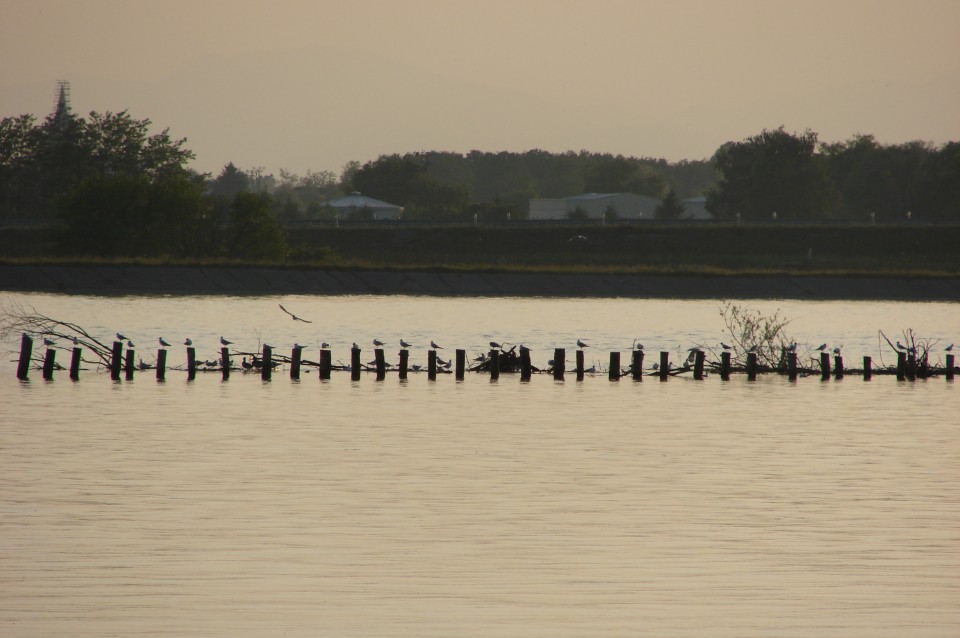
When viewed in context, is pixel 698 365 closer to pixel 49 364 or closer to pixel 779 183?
pixel 49 364

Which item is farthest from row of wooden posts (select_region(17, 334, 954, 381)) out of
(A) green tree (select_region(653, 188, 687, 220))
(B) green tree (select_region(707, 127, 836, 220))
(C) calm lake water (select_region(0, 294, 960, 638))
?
(B) green tree (select_region(707, 127, 836, 220))

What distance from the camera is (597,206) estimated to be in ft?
566

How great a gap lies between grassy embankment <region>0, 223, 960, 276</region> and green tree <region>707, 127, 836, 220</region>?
35228mm

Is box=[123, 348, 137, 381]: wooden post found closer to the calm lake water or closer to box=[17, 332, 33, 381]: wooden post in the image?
the calm lake water

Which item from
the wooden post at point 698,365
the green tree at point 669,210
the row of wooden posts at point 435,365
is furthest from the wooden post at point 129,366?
the green tree at point 669,210

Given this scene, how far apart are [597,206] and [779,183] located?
92.6 ft

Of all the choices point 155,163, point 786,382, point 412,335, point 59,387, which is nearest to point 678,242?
point 155,163

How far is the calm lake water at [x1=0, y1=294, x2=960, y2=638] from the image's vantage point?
1177 centimetres

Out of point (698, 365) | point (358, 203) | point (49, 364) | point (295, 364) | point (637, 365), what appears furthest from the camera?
point (358, 203)

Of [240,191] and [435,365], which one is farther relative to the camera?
[240,191]

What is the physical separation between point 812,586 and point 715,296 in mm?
82675

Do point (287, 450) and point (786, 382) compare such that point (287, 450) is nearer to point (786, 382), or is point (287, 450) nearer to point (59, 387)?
point (59, 387)

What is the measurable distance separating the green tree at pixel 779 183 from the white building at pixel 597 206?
67.3 ft

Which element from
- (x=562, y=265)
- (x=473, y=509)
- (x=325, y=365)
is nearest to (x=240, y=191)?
(x=562, y=265)
